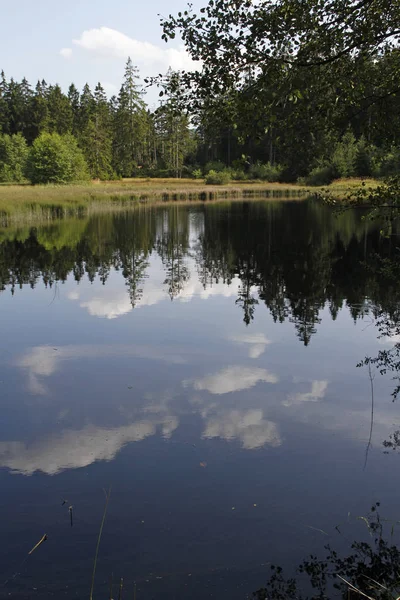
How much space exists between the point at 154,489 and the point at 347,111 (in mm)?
6305

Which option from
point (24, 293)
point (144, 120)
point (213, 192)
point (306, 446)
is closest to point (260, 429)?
point (306, 446)

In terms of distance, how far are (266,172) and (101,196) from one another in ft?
Answer: 138

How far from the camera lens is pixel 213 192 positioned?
238 ft

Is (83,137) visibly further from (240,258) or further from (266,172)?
(240,258)

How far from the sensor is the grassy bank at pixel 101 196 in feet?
138

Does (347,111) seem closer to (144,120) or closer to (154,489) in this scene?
(154,489)

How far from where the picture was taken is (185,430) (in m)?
8.17

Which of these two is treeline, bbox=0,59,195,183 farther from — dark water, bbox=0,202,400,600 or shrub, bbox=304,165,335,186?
dark water, bbox=0,202,400,600

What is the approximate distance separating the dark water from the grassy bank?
51.8ft

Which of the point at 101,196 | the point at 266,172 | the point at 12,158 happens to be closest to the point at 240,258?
the point at 101,196

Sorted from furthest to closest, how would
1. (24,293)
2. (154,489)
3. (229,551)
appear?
1. (24,293)
2. (154,489)
3. (229,551)

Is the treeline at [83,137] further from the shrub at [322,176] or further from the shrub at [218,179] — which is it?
the shrub at [322,176]

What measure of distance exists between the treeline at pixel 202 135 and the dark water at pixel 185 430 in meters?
4.10

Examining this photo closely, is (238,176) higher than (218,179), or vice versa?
(238,176)
